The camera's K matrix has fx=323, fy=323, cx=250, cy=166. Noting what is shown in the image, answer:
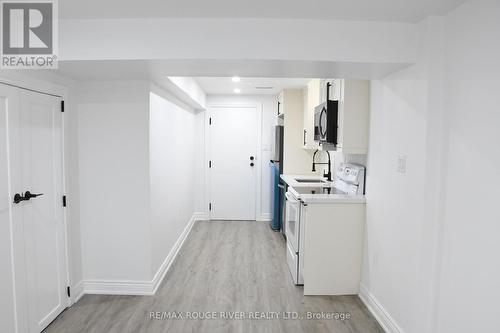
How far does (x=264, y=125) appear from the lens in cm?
596

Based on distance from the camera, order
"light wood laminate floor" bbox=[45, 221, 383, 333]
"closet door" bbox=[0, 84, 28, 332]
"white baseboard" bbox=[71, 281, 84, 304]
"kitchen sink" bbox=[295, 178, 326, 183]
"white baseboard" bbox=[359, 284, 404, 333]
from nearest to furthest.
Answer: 1. "closet door" bbox=[0, 84, 28, 332]
2. "white baseboard" bbox=[359, 284, 404, 333]
3. "light wood laminate floor" bbox=[45, 221, 383, 333]
4. "white baseboard" bbox=[71, 281, 84, 304]
5. "kitchen sink" bbox=[295, 178, 326, 183]

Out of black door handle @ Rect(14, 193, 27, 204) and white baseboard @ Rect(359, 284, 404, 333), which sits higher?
black door handle @ Rect(14, 193, 27, 204)

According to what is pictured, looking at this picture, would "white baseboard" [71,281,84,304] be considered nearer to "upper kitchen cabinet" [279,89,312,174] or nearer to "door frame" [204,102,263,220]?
"door frame" [204,102,263,220]

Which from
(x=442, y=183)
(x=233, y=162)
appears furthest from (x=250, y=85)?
(x=442, y=183)

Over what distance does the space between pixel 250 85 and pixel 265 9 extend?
290 centimetres

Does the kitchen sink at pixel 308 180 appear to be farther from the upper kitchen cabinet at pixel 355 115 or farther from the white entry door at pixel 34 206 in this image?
the white entry door at pixel 34 206

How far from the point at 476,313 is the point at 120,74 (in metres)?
2.93

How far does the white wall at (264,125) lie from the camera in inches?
233

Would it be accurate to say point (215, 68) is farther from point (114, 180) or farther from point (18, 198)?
point (18, 198)

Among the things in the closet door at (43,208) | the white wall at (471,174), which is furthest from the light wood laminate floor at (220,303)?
the white wall at (471,174)

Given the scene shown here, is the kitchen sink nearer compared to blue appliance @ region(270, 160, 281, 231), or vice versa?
A: the kitchen sink

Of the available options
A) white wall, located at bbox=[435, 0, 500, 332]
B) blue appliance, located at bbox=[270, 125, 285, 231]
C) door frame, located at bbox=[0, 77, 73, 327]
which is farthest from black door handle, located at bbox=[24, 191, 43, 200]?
blue appliance, located at bbox=[270, 125, 285, 231]

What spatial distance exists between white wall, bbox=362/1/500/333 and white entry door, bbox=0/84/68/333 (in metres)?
2.72

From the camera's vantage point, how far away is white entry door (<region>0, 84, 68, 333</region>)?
85.9 inches
